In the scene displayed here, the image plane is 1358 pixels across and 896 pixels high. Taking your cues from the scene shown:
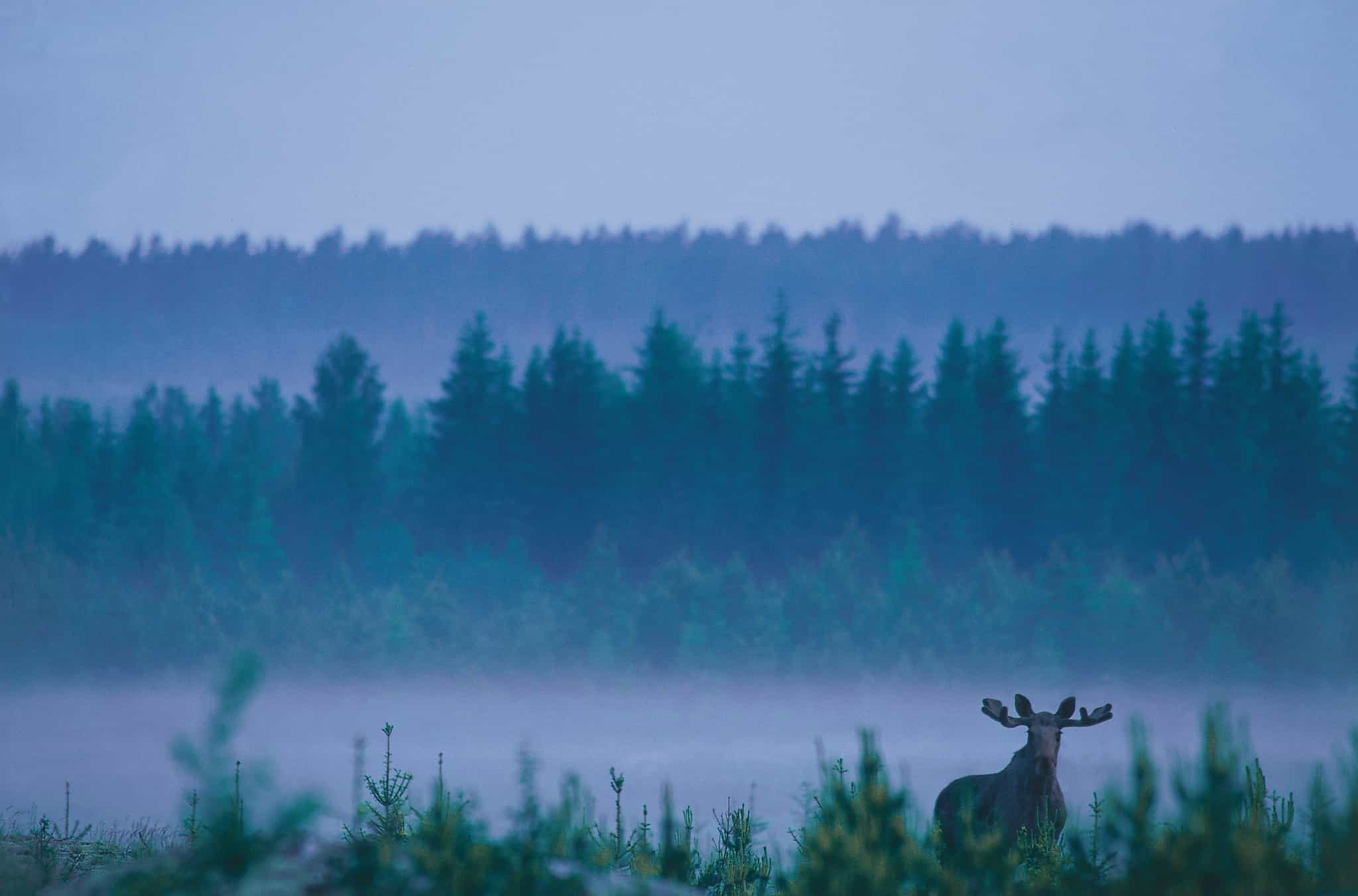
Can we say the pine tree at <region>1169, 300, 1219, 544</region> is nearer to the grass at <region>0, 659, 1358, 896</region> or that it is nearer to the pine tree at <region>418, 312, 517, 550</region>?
the pine tree at <region>418, 312, 517, 550</region>

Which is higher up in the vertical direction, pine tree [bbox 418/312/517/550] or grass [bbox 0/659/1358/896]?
pine tree [bbox 418/312/517/550]

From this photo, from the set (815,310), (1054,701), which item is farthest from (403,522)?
(1054,701)

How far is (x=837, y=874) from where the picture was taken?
429 centimetres

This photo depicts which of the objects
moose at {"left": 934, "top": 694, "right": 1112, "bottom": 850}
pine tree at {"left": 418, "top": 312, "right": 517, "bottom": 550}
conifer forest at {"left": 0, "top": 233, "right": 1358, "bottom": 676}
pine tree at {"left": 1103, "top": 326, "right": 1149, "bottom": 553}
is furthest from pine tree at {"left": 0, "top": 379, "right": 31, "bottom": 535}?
moose at {"left": 934, "top": 694, "right": 1112, "bottom": 850}

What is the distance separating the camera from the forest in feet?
133

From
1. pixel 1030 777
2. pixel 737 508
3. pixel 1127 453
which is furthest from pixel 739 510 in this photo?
pixel 1030 777

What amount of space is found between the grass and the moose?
1403 mm

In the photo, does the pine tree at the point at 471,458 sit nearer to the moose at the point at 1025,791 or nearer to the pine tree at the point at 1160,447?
the pine tree at the point at 1160,447

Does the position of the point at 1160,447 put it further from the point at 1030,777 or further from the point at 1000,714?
the point at 1030,777

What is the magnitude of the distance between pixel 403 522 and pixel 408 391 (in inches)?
216

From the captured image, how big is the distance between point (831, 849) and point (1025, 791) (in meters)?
3.68

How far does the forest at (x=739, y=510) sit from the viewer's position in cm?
4066

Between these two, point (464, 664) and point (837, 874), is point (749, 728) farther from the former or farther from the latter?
point (837, 874)

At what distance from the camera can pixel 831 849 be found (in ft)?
14.4
